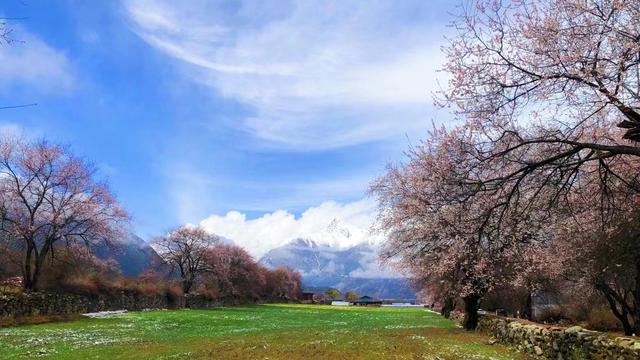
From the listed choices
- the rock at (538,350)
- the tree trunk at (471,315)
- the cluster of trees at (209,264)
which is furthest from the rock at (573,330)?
the cluster of trees at (209,264)

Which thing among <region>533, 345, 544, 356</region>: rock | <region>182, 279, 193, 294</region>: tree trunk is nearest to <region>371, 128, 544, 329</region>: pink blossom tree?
<region>533, 345, 544, 356</region>: rock

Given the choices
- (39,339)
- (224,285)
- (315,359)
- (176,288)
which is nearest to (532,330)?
(315,359)

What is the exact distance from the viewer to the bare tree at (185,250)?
9309 cm

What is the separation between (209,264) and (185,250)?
6.00 m

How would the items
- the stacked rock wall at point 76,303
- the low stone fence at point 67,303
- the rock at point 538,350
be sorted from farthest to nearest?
the stacked rock wall at point 76,303
the low stone fence at point 67,303
the rock at point 538,350

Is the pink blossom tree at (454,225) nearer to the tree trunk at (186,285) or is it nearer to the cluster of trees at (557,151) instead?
the cluster of trees at (557,151)

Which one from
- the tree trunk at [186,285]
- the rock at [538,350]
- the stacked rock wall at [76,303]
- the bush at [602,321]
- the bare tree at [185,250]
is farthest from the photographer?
the bare tree at [185,250]

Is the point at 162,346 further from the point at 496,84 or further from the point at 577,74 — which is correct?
the point at 577,74

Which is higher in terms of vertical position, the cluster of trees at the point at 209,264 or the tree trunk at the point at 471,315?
the cluster of trees at the point at 209,264

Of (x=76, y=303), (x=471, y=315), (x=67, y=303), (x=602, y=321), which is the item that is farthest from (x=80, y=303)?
(x=602, y=321)

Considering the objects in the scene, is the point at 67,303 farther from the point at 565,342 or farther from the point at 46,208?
the point at 565,342

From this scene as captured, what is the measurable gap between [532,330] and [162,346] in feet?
47.0

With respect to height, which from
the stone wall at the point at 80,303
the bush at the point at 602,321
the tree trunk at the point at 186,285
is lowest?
the bush at the point at 602,321

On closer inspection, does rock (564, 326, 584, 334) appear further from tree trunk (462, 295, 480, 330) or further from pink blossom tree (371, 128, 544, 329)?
tree trunk (462, 295, 480, 330)
